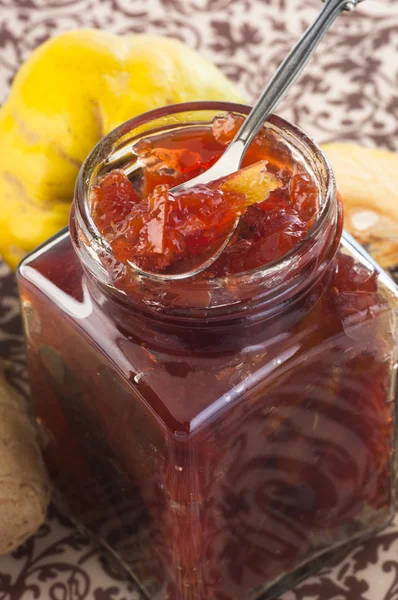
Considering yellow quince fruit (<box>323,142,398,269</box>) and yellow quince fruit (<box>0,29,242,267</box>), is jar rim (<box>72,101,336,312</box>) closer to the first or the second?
yellow quince fruit (<box>0,29,242,267</box>)

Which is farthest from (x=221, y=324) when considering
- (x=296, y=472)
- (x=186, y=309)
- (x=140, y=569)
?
(x=140, y=569)

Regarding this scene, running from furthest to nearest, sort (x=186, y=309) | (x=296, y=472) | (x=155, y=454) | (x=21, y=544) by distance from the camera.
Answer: (x=21, y=544), (x=296, y=472), (x=155, y=454), (x=186, y=309)

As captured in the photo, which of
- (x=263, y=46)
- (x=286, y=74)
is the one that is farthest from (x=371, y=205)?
(x=263, y=46)

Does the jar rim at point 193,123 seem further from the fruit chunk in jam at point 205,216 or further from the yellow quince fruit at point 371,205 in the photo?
the yellow quince fruit at point 371,205

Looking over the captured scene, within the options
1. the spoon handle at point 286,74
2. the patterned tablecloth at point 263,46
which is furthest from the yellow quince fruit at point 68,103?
the spoon handle at point 286,74

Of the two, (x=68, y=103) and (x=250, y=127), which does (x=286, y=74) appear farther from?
(x=68, y=103)

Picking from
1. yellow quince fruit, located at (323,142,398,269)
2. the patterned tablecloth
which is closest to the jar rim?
yellow quince fruit, located at (323,142,398,269)

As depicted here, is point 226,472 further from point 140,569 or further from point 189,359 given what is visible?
point 140,569
